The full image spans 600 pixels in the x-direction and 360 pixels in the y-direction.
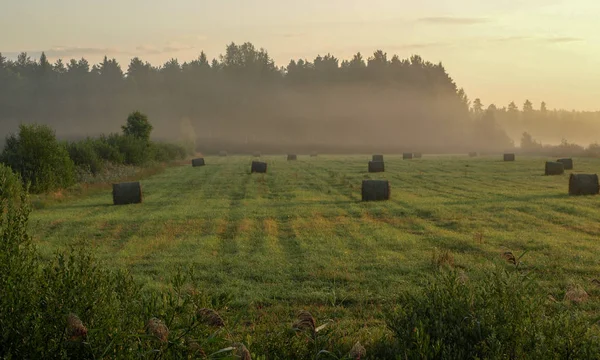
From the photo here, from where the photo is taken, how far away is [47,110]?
19588 centimetres

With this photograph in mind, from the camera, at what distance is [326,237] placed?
1842 cm

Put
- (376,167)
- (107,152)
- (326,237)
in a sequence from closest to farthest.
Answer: (326,237)
(107,152)
(376,167)

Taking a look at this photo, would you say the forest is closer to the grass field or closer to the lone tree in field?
the lone tree in field

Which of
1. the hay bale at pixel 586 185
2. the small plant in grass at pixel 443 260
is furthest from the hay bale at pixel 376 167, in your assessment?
the small plant in grass at pixel 443 260

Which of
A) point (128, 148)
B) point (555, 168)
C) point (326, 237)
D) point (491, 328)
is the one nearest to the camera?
point (491, 328)

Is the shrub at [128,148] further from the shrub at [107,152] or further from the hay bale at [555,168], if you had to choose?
the hay bale at [555,168]

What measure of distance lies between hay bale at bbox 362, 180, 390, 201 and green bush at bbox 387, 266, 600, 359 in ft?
68.1

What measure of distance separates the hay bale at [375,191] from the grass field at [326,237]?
2.83ft

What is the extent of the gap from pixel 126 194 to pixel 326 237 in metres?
14.2

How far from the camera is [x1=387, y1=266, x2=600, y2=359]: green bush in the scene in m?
6.34

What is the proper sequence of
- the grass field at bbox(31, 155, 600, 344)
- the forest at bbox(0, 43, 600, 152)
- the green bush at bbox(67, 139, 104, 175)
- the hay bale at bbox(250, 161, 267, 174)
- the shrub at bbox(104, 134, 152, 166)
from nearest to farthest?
the grass field at bbox(31, 155, 600, 344) < the green bush at bbox(67, 139, 104, 175) < the hay bale at bbox(250, 161, 267, 174) < the shrub at bbox(104, 134, 152, 166) < the forest at bbox(0, 43, 600, 152)

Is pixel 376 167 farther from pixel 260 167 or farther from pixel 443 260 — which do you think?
pixel 443 260

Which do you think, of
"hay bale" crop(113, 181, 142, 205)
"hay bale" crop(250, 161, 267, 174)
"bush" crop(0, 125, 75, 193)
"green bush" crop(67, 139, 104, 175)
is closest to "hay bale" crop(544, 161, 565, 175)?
"hay bale" crop(250, 161, 267, 174)

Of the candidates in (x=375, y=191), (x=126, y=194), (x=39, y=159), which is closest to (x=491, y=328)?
(x=375, y=191)
